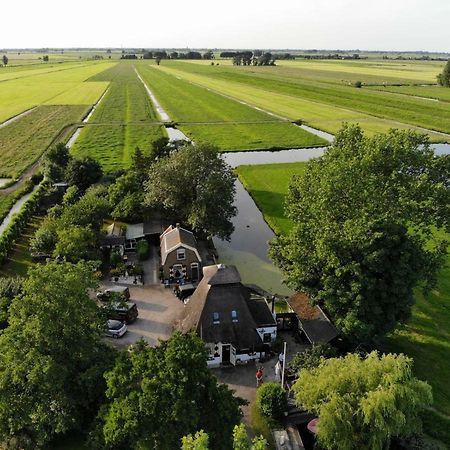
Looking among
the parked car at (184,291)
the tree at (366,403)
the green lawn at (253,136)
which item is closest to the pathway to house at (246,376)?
the tree at (366,403)

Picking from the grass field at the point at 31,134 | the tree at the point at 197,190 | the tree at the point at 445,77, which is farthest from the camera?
the tree at the point at 445,77

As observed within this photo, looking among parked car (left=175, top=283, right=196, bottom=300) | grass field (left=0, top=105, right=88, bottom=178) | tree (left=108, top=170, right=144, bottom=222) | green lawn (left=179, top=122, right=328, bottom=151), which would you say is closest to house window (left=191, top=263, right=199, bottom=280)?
parked car (left=175, top=283, right=196, bottom=300)

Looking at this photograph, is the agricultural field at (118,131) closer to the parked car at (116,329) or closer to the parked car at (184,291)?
the parked car at (184,291)

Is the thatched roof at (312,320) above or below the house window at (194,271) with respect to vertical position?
above

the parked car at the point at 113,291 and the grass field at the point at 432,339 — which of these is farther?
the parked car at the point at 113,291

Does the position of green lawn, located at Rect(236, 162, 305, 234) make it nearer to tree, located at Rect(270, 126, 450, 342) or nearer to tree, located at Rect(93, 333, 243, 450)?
tree, located at Rect(270, 126, 450, 342)

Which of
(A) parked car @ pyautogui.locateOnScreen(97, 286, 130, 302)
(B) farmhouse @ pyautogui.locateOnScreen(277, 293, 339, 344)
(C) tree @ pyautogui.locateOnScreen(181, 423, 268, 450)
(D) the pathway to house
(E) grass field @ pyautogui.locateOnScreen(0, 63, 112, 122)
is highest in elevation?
(C) tree @ pyautogui.locateOnScreen(181, 423, 268, 450)
